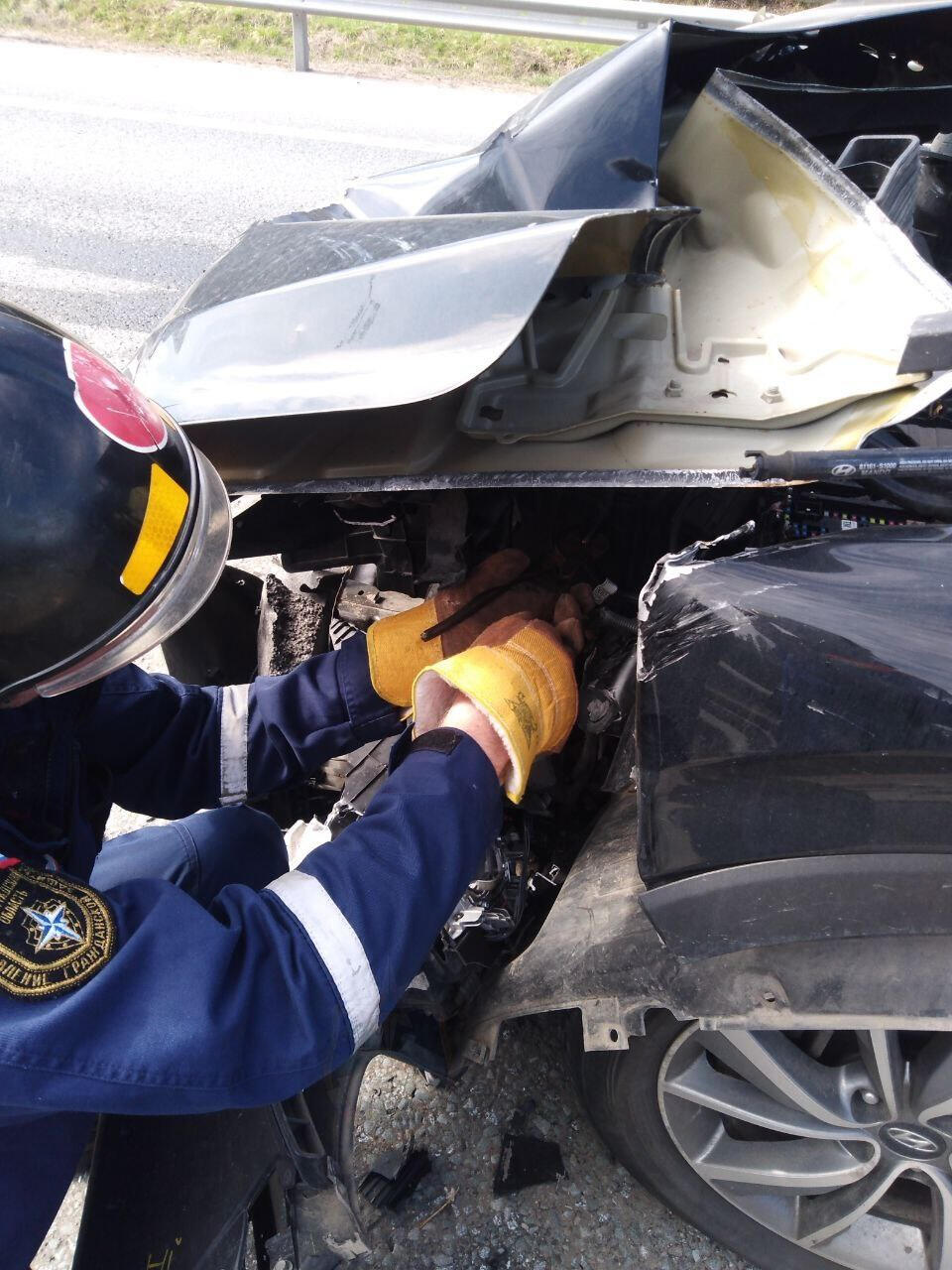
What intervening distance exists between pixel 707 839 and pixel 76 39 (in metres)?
9.49

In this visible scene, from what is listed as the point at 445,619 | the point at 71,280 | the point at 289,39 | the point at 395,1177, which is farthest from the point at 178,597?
the point at 289,39

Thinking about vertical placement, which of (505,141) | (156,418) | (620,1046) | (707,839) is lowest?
(620,1046)

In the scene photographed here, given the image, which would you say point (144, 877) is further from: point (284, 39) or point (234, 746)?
point (284, 39)

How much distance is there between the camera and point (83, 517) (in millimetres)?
1136

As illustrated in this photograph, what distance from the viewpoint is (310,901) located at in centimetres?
122

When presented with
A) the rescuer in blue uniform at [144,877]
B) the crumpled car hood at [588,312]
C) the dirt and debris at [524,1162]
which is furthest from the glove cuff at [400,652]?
the dirt and debris at [524,1162]

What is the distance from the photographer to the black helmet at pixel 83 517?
1.11 meters

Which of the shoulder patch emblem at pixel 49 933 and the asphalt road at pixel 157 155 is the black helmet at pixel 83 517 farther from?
the asphalt road at pixel 157 155

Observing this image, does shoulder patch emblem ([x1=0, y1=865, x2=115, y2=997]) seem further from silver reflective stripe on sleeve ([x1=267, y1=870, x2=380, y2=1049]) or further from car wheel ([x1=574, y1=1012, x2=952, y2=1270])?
car wheel ([x1=574, y1=1012, x2=952, y2=1270])

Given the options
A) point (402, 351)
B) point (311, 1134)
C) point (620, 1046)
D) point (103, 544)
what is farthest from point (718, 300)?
point (311, 1134)

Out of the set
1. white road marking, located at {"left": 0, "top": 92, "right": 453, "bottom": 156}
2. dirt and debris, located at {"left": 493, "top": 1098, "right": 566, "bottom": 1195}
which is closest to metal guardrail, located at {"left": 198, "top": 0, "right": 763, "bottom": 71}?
white road marking, located at {"left": 0, "top": 92, "right": 453, "bottom": 156}

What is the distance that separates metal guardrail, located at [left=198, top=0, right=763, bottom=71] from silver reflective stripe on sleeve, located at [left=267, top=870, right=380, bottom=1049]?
6895 millimetres

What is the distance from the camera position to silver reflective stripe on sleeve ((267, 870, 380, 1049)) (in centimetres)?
119

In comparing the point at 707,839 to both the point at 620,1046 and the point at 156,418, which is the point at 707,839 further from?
the point at 156,418
